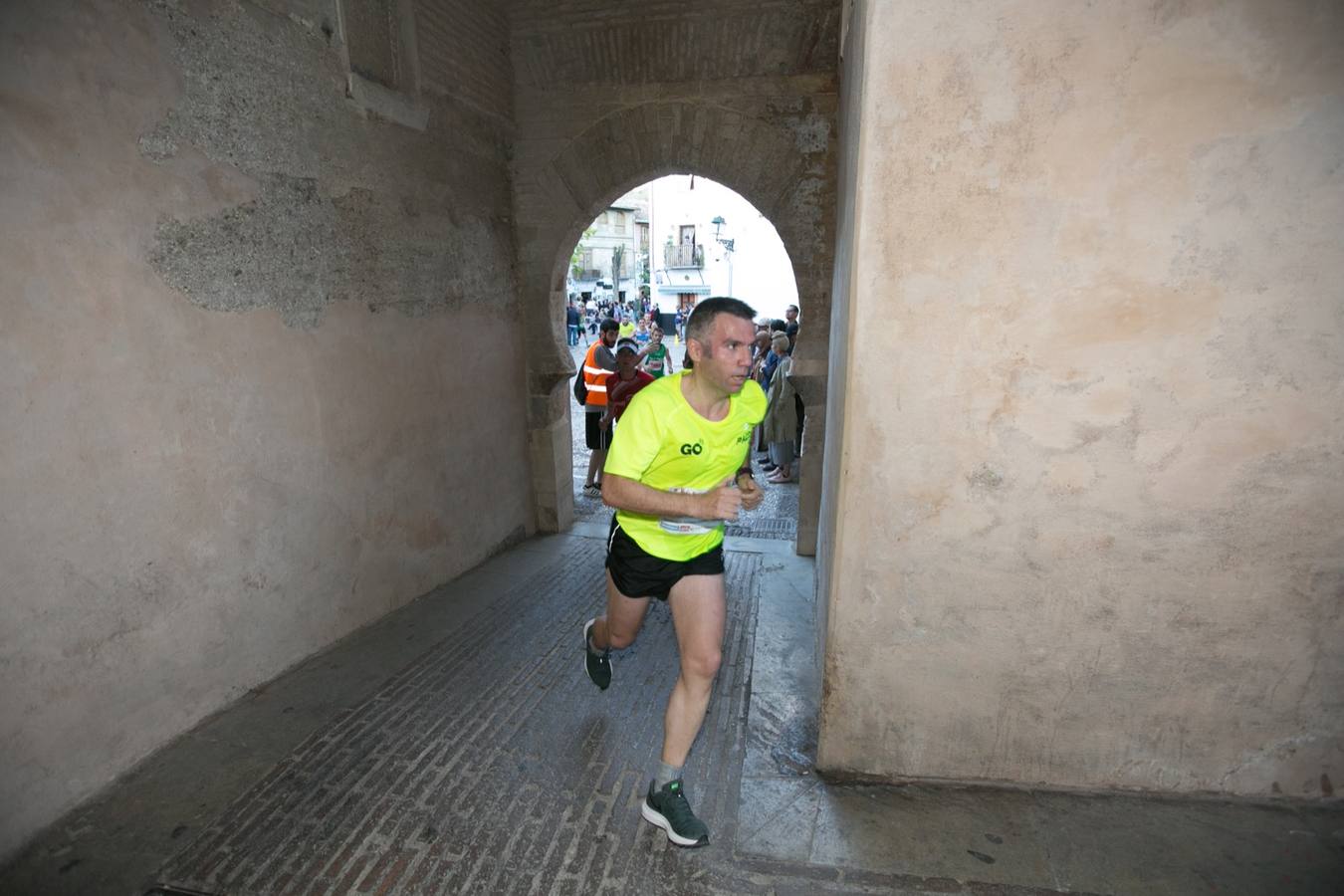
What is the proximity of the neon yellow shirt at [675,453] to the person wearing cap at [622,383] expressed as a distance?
403cm

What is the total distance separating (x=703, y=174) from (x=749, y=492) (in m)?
3.55

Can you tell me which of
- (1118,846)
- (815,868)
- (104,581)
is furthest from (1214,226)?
(104,581)

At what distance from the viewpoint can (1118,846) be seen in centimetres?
223

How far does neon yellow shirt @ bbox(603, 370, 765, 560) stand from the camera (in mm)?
2346

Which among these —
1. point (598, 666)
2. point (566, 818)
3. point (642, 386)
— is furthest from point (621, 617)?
point (642, 386)

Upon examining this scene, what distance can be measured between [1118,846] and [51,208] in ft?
14.1

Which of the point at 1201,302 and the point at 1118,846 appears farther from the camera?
the point at 1118,846

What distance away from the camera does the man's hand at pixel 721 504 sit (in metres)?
2.19

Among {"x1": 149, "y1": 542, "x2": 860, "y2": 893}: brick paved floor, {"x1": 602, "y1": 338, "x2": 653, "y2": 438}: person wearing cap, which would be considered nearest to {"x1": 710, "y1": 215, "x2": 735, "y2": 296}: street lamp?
{"x1": 602, "y1": 338, "x2": 653, "y2": 438}: person wearing cap

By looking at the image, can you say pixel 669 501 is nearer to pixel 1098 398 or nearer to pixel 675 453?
pixel 675 453

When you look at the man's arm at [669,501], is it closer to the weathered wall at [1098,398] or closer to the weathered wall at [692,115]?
the weathered wall at [1098,398]

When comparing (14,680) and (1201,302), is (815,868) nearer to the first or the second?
(1201,302)

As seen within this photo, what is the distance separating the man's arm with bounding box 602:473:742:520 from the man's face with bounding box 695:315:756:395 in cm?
41

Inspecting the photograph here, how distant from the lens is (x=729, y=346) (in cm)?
233
